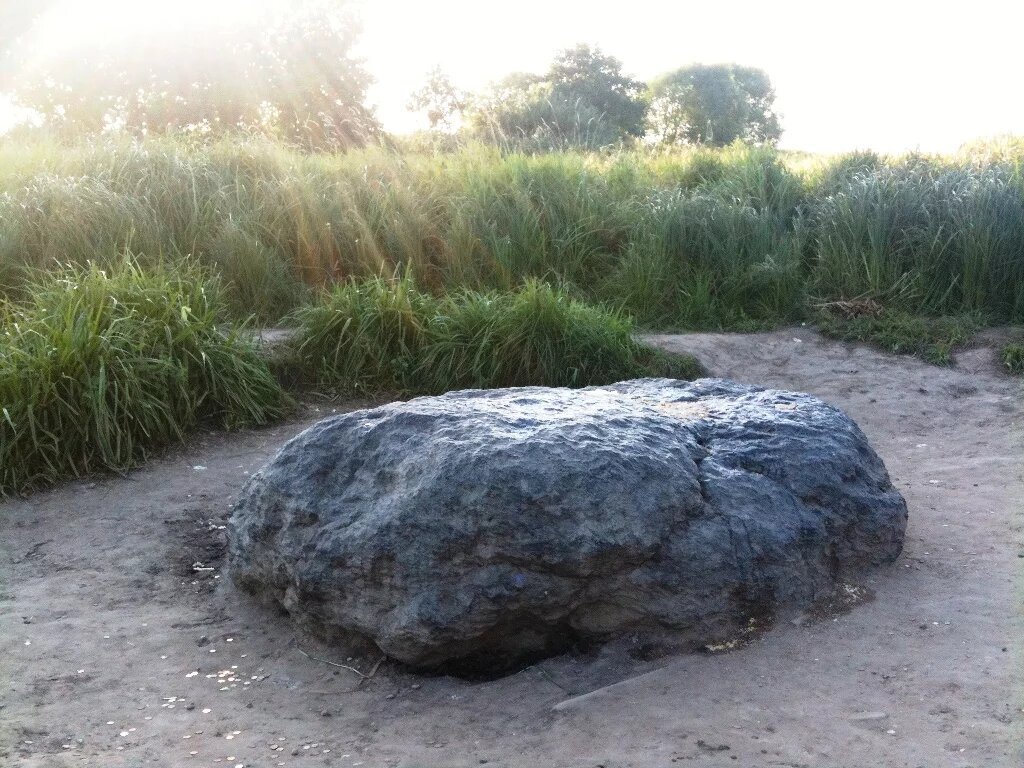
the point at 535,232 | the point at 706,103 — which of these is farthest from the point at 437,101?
the point at 706,103

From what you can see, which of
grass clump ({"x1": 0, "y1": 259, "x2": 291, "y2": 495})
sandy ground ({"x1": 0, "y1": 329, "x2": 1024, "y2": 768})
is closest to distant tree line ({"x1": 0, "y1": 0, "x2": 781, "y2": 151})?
grass clump ({"x1": 0, "y1": 259, "x2": 291, "y2": 495})

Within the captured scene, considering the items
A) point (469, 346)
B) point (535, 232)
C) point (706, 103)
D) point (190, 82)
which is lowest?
point (469, 346)

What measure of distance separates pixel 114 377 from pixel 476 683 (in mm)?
2890

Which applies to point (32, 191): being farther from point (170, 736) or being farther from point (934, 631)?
point (934, 631)

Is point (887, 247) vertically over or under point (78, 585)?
over

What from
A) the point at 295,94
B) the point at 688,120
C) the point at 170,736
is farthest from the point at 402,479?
the point at 688,120

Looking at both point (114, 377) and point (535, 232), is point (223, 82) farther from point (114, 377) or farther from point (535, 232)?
point (114, 377)

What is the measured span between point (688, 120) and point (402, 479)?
2426 centimetres

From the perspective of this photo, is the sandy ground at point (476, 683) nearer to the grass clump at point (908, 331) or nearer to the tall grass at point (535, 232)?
the grass clump at point (908, 331)

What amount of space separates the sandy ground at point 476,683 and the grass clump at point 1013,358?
7.09ft

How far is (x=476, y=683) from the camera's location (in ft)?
10.6

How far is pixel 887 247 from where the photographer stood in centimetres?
768

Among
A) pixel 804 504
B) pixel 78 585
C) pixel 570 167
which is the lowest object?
pixel 78 585

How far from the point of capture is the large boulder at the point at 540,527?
10.5 ft
